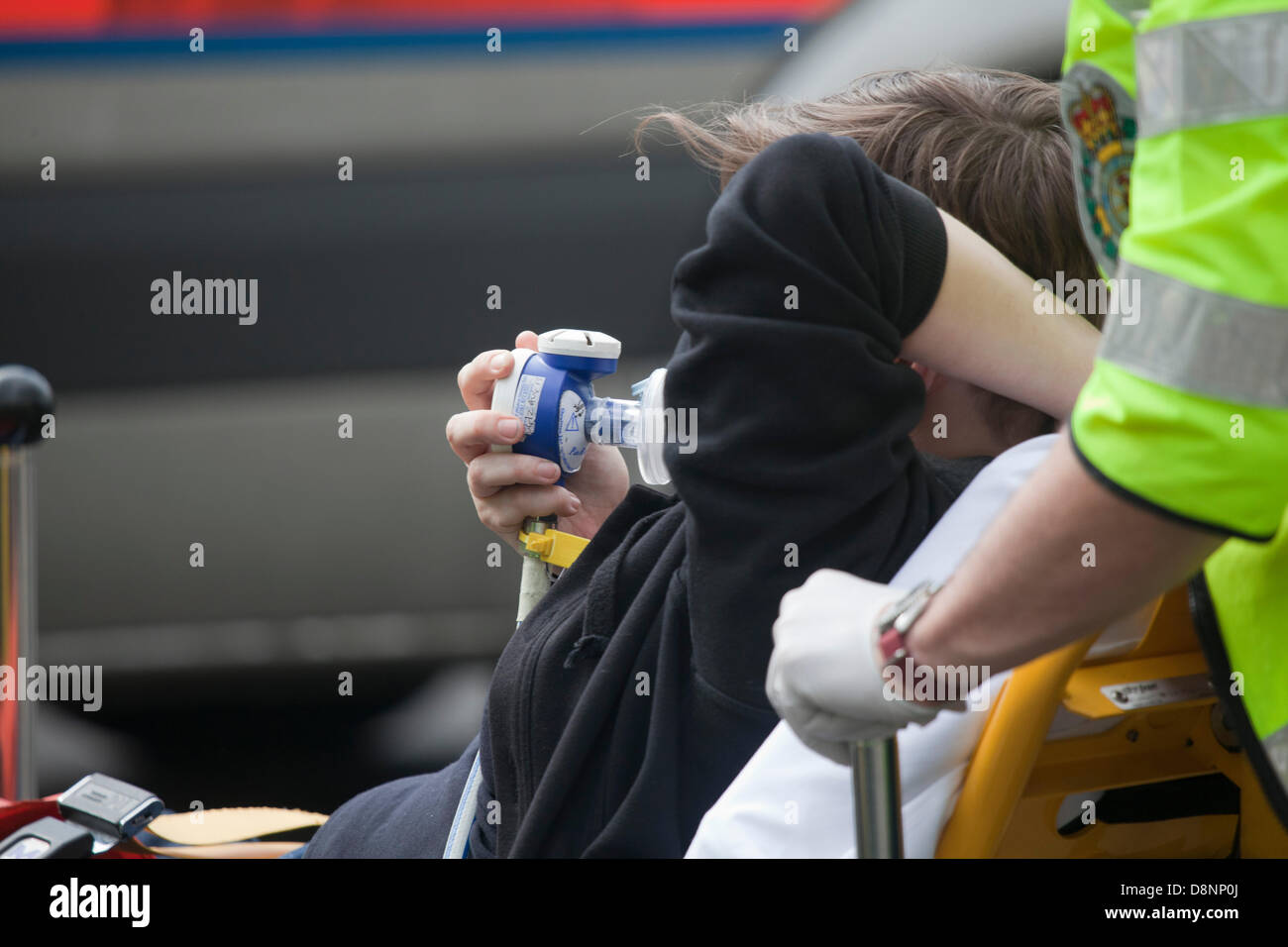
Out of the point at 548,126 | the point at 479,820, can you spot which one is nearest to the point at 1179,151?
the point at 479,820

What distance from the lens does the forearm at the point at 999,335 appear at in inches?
32.7

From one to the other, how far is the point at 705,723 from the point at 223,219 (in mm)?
2162

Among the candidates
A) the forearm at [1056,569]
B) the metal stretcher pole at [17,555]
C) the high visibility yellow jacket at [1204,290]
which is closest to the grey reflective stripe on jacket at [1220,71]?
the high visibility yellow jacket at [1204,290]

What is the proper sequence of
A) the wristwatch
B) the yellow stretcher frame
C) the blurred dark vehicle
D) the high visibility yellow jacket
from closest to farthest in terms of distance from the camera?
the high visibility yellow jacket, the wristwatch, the yellow stretcher frame, the blurred dark vehicle

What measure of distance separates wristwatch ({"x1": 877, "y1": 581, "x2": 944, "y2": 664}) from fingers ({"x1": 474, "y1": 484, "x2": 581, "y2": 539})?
1.74 ft

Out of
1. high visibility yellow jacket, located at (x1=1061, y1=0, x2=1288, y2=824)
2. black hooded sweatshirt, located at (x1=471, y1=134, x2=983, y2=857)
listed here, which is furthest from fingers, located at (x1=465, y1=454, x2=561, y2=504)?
high visibility yellow jacket, located at (x1=1061, y1=0, x2=1288, y2=824)

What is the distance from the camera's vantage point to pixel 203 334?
109 inches

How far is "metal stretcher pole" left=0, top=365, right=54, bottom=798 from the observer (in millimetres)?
1221

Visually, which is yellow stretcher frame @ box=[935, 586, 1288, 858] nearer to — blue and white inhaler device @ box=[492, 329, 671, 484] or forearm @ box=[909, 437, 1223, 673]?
forearm @ box=[909, 437, 1223, 673]

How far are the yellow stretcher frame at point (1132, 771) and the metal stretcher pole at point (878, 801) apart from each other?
0.09 m

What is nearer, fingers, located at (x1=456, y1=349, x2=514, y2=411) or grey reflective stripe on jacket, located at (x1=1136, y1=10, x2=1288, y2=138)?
grey reflective stripe on jacket, located at (x1=1136, y1=10, x2=1288, y2=138)

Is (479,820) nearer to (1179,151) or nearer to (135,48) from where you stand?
(1179,151)

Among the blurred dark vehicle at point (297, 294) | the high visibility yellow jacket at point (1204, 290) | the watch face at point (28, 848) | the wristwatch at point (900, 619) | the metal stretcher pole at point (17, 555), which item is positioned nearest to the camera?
the high visibility yellow jacket at point (1204, 290)

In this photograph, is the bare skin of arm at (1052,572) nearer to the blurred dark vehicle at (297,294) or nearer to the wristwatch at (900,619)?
the wristwatch at (900,619)
